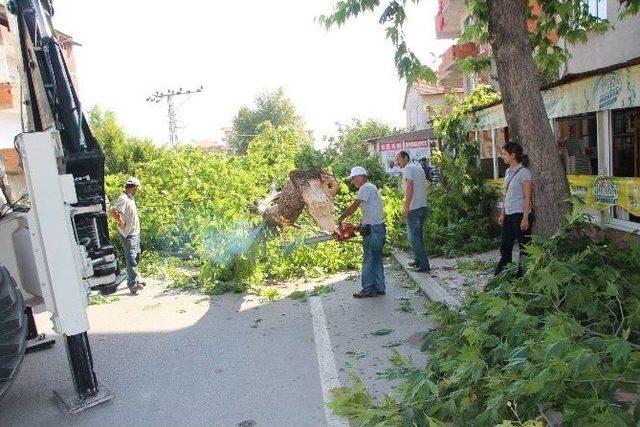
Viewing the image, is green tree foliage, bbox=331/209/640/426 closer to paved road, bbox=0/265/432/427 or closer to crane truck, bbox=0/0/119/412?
paved road, bbox=0/265/432/427

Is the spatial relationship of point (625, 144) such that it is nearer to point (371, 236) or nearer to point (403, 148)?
point (371, 236)

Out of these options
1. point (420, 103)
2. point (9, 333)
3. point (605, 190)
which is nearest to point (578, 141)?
point (605, 190)

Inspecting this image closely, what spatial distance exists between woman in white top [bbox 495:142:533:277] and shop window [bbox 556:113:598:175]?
11.7ft

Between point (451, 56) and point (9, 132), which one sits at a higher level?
point (451, 56)

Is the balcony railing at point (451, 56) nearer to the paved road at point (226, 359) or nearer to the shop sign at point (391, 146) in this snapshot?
the shop sign at point (391, 146)

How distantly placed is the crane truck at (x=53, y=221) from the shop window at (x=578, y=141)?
7.92 meters

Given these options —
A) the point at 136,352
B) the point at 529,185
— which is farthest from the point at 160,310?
the point at 529,185

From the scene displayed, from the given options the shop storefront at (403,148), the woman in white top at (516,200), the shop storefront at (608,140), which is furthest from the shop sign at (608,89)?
the shop storefront at (403,148)

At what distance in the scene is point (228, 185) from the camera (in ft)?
30.7

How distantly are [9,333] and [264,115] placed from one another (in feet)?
149

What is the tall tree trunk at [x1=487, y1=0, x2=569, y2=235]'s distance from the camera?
5039mm

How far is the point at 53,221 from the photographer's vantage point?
3.74m

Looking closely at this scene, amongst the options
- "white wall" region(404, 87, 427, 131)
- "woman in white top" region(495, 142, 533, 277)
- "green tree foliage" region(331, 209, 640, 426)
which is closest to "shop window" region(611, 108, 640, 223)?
"woman in white top" region(495, 142, 533, 277)

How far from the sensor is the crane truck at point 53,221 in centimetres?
370
